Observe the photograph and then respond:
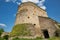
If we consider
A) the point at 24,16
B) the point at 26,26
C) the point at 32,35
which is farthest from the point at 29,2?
the point at 32,35

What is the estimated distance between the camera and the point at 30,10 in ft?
108

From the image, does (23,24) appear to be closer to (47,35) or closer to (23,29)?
(23,29)

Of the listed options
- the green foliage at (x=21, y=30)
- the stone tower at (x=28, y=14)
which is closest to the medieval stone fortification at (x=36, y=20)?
the stone tower at (x=28, y=14)

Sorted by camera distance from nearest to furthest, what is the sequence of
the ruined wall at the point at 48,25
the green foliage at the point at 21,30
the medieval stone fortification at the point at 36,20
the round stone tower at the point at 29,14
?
1. the green foliage at the point at 21,30
2. the ruined wall at the point at 48,25
3. the medieval stone fortification at the point at 36,20
4. the round stone tower at the point at 29,14

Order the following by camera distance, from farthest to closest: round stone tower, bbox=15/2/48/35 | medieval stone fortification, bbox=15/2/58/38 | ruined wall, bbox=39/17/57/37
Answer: round stone tower, bbox=15/2/48/35 < medieval stone fortification, bbox=15/2/58/38 < ruined wall, bbox=39/17/57/37

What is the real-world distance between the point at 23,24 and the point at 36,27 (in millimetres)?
3242

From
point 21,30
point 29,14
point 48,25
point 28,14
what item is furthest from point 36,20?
point 21,30

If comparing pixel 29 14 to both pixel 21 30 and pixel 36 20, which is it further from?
pixel 21 30

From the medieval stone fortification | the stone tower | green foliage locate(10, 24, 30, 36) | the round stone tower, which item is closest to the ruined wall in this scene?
the medieval stone fortification

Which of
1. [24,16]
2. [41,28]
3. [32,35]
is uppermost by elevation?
[24,16]

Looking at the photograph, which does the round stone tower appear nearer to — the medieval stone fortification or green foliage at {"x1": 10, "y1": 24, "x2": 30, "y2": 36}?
the medieval stone fortification

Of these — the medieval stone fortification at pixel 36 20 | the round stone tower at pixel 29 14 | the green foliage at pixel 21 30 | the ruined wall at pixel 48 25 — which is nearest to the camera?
the green foliage at pixel 21 30

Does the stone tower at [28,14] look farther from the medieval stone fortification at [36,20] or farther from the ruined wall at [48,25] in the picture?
the ruined wall at [48,25]

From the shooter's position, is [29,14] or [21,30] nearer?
[21,30]
